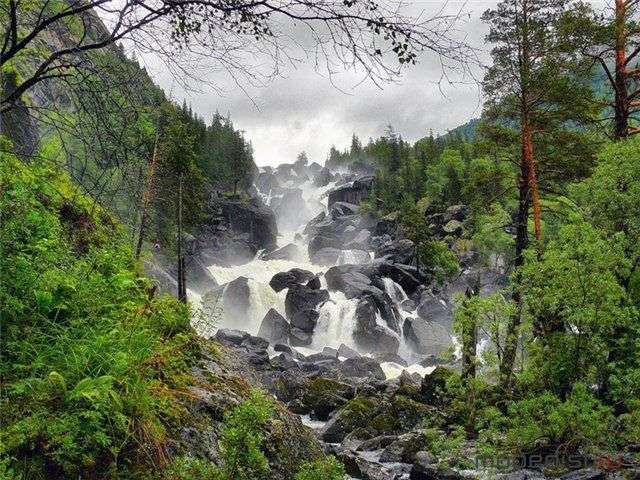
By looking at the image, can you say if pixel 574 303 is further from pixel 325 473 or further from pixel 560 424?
pixel 325 473

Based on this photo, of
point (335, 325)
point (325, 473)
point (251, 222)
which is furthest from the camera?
point (251, 222)

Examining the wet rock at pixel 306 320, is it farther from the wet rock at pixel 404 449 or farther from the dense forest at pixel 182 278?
the wet rock at pixel 404 449

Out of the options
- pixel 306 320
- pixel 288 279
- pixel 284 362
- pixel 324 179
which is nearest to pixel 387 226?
pixel 288 279

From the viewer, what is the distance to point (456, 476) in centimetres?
1317

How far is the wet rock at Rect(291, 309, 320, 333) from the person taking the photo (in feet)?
144

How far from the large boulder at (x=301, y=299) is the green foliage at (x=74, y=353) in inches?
1594

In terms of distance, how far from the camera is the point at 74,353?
358 cm

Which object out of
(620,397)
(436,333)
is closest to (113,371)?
(620,397)

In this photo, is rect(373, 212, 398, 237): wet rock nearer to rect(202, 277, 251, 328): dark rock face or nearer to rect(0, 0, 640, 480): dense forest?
rect(202, 277, 251, 328): dark rock face

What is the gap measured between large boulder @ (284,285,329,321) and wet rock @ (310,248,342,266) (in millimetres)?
19753

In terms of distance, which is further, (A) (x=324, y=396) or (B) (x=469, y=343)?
(A) (x=324, y=396)

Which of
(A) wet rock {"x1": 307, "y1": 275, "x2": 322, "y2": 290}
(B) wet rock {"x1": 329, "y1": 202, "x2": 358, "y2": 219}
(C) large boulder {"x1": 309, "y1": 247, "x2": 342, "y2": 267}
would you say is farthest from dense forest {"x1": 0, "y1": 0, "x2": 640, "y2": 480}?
(B) wet rock {"x1": 329, "y1": 202, "x2": 358, "y2": 219}

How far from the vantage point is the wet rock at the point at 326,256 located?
67.2m

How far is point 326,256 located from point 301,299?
22.6 metres
